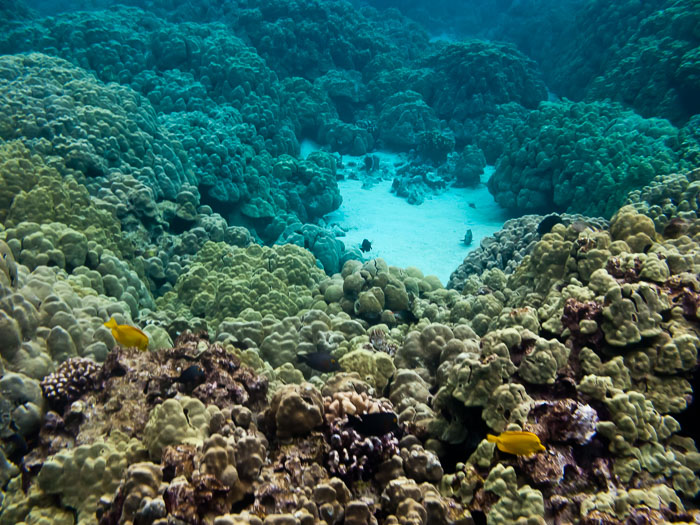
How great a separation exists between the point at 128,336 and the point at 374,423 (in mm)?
2234

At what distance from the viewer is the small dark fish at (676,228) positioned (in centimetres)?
446

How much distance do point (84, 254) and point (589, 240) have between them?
5.96m

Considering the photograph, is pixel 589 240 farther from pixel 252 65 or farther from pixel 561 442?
pixel 252 65

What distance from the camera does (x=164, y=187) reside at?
8539mm

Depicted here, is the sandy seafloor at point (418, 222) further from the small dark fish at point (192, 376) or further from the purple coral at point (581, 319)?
the small dark fish at point (192, 376)

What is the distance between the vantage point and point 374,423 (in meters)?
2.52

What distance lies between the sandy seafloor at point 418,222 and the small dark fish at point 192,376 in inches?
328

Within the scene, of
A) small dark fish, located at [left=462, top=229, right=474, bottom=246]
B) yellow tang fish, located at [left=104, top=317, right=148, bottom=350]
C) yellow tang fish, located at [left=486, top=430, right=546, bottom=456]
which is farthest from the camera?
small dark fish, located at [left=462, top=229, right=474, bottom=246]

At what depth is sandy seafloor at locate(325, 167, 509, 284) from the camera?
1174 cm

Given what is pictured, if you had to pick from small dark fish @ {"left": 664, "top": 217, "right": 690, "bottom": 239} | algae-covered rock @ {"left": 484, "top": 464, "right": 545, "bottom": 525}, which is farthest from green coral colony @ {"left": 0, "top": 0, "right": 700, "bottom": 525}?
small dark fish @ {"left": 664, "top": 217, "right": 690, "bottom": 239}

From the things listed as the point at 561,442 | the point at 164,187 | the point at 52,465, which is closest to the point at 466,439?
the point at 561,442

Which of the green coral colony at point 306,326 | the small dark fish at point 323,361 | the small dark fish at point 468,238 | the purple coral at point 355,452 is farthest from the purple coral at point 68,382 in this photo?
the small dark fish at point 468,238

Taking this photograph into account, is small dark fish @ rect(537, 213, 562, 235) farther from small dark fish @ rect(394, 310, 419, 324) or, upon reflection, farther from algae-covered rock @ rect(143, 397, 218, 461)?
algae-covered rock @ rect(143, 397, 218, 461)

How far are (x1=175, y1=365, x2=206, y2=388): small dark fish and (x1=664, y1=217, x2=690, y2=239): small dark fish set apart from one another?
16.4ft
